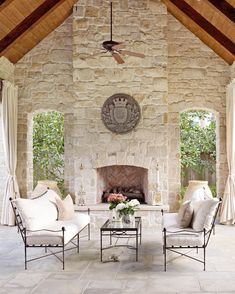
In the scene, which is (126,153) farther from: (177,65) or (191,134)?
(191,134)

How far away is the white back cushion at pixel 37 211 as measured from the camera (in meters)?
5.61

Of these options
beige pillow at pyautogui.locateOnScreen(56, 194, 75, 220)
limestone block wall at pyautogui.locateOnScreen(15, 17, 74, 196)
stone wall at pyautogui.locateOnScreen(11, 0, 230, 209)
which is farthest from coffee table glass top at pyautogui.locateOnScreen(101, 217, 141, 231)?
limestone block wall at pyautogui.locateOnScreen(15, 17, 74, 196)

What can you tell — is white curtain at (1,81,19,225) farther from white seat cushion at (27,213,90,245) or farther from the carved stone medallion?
white seat cushion at (27,213,90,245)

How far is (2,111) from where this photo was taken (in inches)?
347

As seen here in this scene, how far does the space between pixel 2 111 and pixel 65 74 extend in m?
1.59

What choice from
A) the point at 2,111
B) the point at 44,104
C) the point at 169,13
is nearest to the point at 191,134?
the point at 169,13

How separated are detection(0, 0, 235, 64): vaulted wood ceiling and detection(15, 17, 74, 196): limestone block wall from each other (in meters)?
Result: 0.22

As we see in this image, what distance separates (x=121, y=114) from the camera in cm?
880

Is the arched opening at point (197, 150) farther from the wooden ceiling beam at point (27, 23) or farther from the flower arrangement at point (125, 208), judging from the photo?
the flower arrangement at point (125, 208)

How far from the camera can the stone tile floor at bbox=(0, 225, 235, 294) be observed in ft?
15.2

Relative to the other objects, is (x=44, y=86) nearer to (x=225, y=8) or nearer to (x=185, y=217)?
(x=225, y=8)

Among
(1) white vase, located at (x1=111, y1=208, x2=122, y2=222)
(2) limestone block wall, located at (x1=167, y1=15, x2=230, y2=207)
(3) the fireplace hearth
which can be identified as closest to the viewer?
(1) white vase, located at (x1=111, y1=208, x2=122, y2=222)

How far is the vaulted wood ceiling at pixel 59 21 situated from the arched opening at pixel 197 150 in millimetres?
2510

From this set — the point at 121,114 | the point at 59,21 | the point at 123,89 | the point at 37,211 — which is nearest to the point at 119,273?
the point at 37,211
